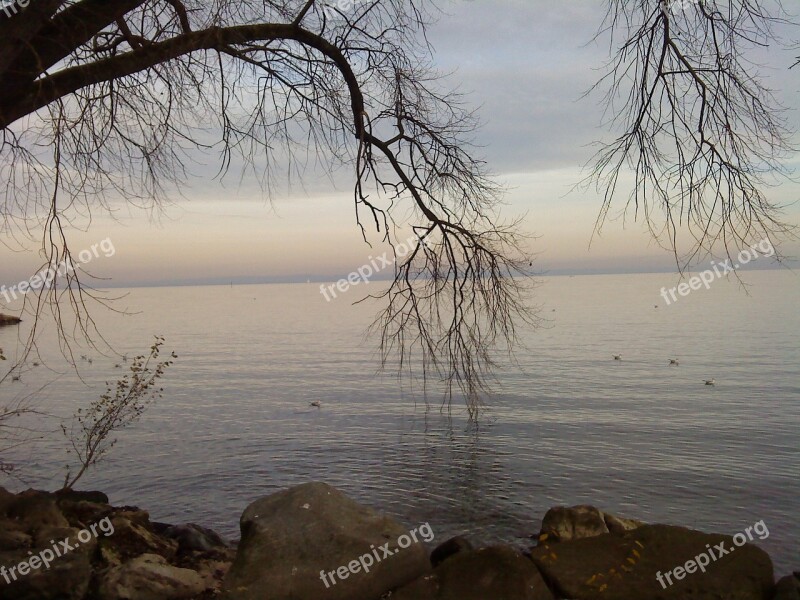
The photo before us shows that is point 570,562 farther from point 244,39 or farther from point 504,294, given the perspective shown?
point 244,39

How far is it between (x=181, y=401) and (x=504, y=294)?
1976 centimetres

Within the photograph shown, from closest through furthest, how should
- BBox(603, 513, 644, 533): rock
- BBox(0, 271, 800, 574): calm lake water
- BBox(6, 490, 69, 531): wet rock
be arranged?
BBox(6, 490, 69, 531): wet rock → BBox(603, 513, 644, 533): rock → BBox(0, 271, 800, 574): calm lake water

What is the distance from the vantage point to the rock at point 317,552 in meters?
6.61

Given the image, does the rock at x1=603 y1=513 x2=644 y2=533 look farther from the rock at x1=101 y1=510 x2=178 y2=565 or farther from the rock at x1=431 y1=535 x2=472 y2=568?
the rock at x1=101 y1=510 x2=178 y2=565

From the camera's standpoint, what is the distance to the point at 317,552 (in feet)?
22.6

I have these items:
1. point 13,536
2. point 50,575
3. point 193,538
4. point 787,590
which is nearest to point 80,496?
point 193,538

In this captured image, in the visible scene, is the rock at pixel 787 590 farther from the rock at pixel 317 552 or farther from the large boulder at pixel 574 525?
the rock at pixel 317 552

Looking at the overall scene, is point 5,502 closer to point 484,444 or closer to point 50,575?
point 50,575

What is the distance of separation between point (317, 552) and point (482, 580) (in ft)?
5.91

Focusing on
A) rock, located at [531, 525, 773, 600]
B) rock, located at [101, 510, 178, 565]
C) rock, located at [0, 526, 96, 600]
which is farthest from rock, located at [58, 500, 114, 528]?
rock, located at [531, 525, 773, 600]

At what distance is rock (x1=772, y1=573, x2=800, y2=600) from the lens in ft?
23.0

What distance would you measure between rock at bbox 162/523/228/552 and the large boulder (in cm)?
467

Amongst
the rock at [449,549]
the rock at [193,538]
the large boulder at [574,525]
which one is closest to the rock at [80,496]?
the rock at [193,538]

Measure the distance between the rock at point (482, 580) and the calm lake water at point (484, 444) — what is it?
3815 millimetres
